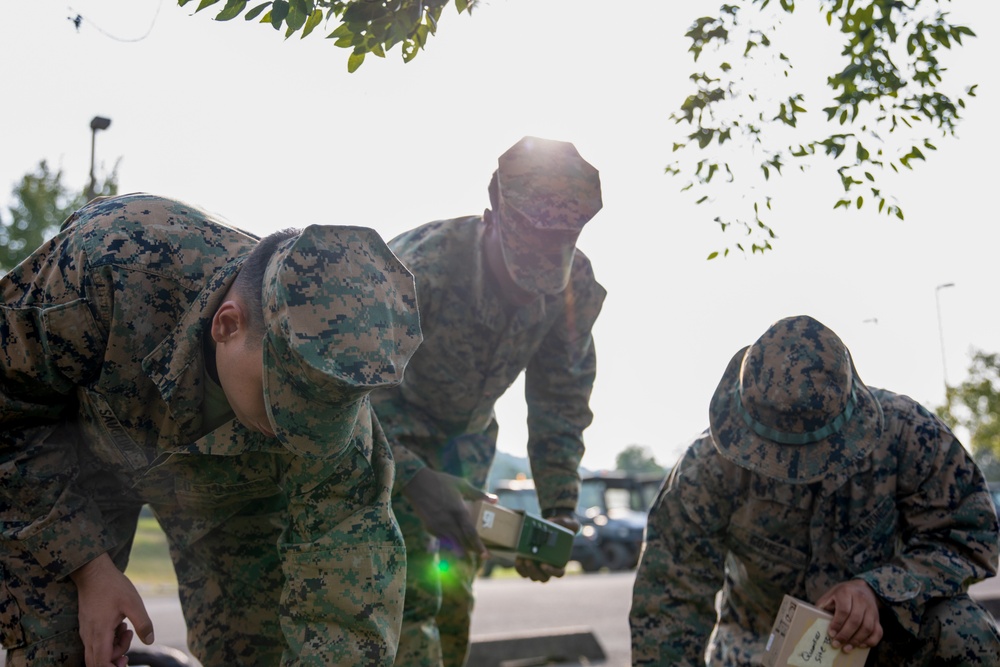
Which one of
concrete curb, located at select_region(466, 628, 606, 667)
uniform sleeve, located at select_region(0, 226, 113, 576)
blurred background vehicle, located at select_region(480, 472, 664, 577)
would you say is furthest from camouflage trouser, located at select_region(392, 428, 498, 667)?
blurred background vehicle, located at select_region(480, 472, 664, 577)

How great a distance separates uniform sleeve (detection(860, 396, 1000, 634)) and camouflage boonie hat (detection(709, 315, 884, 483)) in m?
0.15

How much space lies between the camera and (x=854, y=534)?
331 centimetres

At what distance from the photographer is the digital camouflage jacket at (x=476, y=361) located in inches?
148

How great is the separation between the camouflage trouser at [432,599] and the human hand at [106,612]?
106 cm

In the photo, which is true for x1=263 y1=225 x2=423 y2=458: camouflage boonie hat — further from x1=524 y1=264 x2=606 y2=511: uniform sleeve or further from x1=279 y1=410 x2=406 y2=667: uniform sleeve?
x1=524 y1=264 x2=606 y2=511: uniform sleeve

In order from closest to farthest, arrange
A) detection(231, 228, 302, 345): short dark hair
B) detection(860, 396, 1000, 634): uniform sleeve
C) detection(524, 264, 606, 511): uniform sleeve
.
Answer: detection(231, 228, 302, 345): short dark hair
detection(860, 396, 1000, 634): uniform sleeve
detection(524, 264, 606, 511): uniform sleeve

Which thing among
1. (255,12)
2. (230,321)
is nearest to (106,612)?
(230,321)

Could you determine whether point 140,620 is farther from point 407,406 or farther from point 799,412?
point 799,412

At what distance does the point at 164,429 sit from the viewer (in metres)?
2.46

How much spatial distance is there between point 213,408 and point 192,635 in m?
0.83

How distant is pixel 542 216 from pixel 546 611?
331 inches

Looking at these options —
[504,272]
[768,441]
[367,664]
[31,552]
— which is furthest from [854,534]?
[31,552]

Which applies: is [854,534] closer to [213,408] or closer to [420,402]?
[420,402]

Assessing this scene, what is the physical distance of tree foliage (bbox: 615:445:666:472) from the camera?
5079 inches
